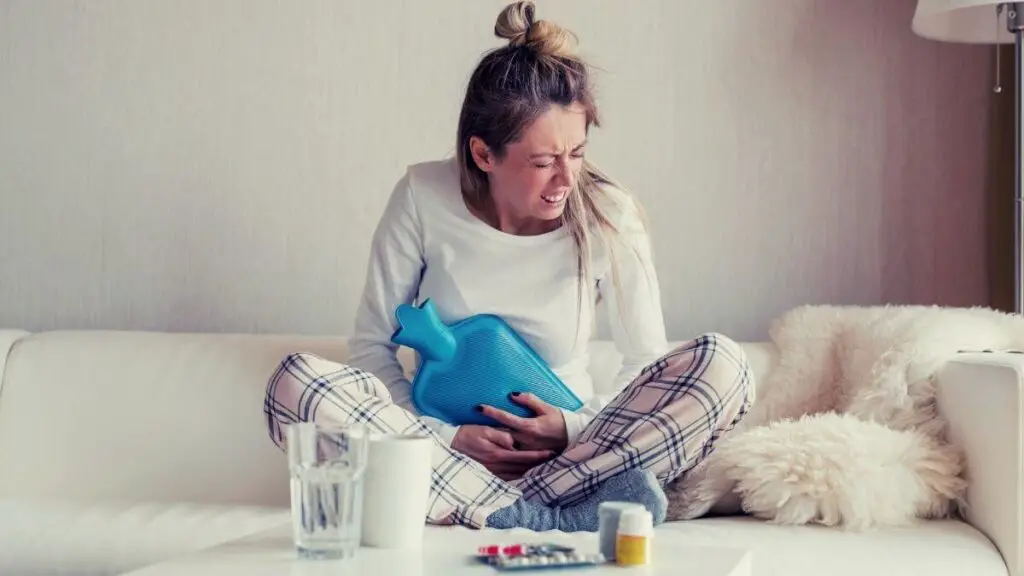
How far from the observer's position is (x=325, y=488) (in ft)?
3.74

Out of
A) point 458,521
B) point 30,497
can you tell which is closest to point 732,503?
point 458,521

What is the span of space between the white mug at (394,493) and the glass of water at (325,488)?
4cm

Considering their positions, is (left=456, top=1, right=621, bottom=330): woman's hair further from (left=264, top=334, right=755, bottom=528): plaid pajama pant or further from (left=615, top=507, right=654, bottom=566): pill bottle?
(left=615, top=507, right=654, bottom=566): pill bottle

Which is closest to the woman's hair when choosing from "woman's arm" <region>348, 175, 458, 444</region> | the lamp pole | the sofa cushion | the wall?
"woman's arm" <region>348, 175, 458, 444</region>

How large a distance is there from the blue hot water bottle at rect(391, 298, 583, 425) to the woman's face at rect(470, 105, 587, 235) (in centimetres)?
21

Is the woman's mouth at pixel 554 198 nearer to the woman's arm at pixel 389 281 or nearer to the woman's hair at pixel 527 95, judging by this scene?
the woman's hair at pixel 527 95

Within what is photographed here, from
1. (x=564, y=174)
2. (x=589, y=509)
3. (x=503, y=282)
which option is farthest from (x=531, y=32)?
(x=589, y=509)

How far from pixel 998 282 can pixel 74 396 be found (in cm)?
177

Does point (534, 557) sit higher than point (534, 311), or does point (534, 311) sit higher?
point (534, 311)

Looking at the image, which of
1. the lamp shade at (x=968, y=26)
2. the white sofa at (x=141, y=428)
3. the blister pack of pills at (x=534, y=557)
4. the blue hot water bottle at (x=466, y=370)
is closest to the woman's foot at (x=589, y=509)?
the blue hot water bottle at (x=466, y=370)

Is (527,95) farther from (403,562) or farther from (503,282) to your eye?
(403,562)

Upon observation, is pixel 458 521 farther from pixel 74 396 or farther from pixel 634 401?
pixel 74 396

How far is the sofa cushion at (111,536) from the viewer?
185cm

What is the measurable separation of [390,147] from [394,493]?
4.92 ft
